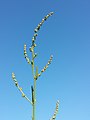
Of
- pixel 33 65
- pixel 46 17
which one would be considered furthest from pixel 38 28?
pixel 33 65

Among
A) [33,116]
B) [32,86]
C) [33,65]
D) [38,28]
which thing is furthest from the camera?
[38,28]

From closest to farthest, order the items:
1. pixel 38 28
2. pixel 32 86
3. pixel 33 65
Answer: pixel 32 86, pixel 33 65, pixel 38 28

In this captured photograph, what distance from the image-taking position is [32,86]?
460 cm

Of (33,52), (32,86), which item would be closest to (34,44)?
(33,52)

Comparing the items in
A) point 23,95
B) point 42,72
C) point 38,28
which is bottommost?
point 23,95

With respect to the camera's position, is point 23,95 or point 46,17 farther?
point 46,17

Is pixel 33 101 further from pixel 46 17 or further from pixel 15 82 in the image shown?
pixel 46 17

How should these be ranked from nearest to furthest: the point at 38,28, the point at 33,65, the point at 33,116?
A: the point at 33,116, the point at 33,65, the point at 38,28

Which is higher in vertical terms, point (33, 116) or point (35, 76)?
point (35, 76)

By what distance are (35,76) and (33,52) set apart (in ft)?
1.89

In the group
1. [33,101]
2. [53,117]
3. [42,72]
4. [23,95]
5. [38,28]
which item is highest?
[38,28]

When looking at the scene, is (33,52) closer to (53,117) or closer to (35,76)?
(35,76)

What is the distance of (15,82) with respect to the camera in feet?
16.2

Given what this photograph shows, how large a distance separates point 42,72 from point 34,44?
0.61m
